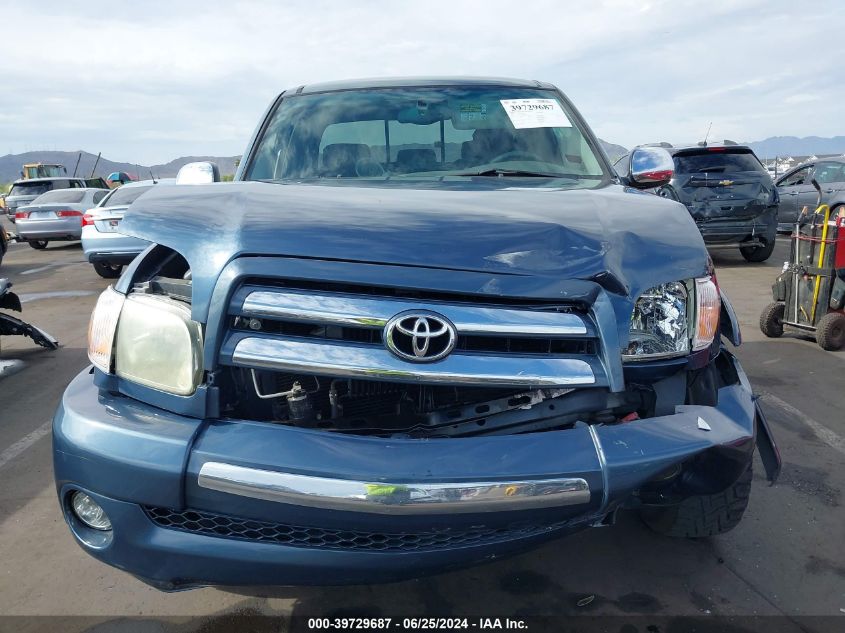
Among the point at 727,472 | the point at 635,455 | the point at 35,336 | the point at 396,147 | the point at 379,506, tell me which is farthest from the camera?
the point at 35,336

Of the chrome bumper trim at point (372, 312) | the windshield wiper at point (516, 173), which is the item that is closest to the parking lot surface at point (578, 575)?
the chrome bumper trim at point (372, 312)

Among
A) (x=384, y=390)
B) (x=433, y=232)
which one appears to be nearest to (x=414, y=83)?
(x=433, y=232)

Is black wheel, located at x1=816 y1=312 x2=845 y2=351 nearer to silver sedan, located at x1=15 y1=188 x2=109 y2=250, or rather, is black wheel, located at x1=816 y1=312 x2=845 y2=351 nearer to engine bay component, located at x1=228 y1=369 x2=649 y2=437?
engine bay component, located at x1=228 y1=369 x2=649 y2=437

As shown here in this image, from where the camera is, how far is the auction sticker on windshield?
135 inches

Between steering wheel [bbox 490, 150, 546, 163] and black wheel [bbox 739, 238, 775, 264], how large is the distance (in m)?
8.41

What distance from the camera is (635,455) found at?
5.99ft

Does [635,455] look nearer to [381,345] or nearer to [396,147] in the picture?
[381,345]

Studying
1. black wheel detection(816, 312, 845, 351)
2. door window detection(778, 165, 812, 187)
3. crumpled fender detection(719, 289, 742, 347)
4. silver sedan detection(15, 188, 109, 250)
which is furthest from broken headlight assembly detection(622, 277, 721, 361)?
silver sedan detection(15, 188, 109, 250)

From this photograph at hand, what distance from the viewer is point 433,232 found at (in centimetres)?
197

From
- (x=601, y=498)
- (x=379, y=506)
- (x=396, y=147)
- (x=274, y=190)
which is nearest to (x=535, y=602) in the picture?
(x=601, y=498)

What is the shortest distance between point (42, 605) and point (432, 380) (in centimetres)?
175

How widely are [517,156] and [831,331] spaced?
143 inches

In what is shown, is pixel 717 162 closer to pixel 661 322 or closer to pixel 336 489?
pixel 661 322

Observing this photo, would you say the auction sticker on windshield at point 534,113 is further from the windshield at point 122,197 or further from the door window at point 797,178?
the door window at point 797,178
